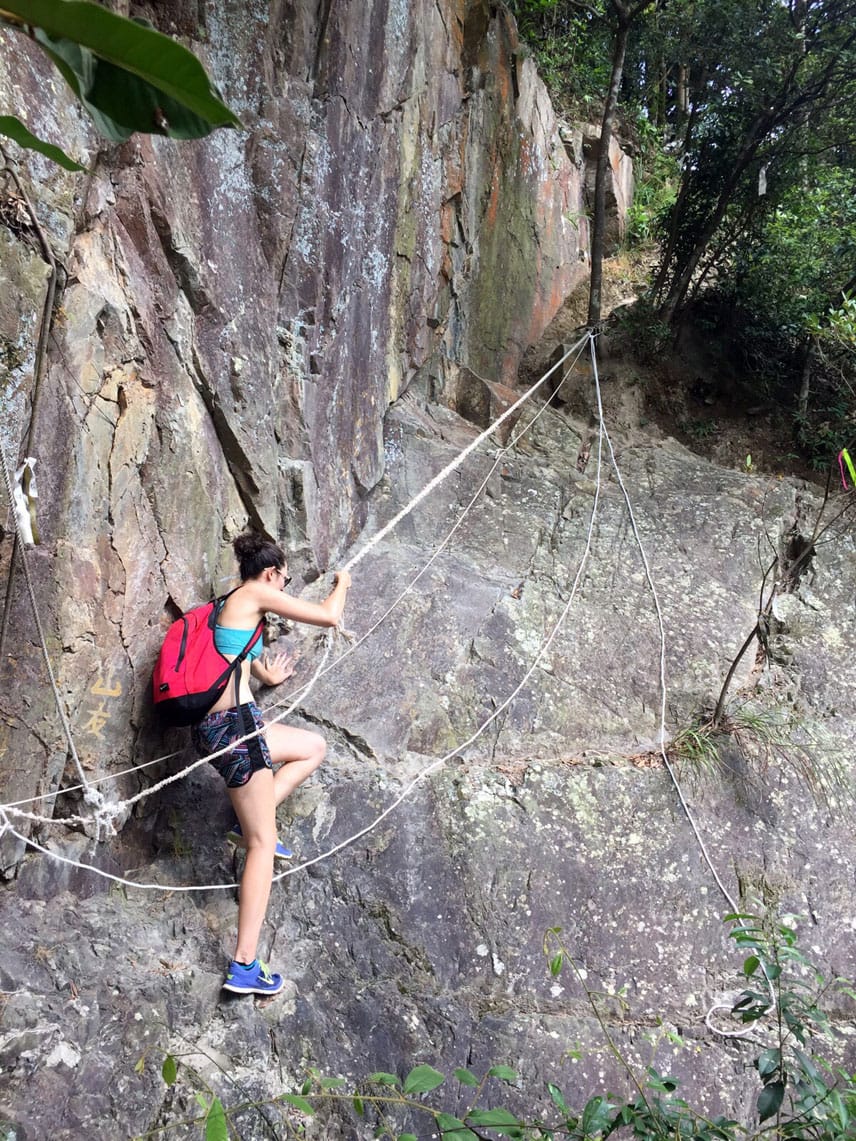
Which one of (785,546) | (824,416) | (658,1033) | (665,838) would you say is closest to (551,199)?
(824,416)

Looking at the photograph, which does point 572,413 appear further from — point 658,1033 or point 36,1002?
point 36,1002

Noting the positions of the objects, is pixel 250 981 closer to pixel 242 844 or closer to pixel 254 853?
pixel 254 853

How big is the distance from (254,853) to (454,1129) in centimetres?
202

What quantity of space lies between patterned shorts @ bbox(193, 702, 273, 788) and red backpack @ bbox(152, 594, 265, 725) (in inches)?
2.6

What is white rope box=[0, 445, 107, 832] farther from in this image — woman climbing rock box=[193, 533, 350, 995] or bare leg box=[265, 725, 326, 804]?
bare leg box=[265, 725, 326, 804]

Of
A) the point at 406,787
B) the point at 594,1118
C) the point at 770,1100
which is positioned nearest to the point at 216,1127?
the point at 594,1118

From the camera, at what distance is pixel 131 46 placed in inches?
49.9

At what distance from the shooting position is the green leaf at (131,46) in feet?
3.92

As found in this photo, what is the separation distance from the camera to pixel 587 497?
6.50m

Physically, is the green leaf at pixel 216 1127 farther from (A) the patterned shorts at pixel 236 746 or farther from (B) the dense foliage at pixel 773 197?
(B) the dense foliage at pixel 773 197

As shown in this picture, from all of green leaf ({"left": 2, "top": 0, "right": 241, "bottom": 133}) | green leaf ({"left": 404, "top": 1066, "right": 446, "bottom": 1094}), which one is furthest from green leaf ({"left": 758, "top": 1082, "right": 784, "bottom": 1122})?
green leaf ({"left": 2, "top": 0, "right": 241, "bottom": 133})

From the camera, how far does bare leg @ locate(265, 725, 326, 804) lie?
13.0ft

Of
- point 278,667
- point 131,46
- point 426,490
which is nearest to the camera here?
point 131,46

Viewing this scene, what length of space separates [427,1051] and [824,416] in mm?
6257
